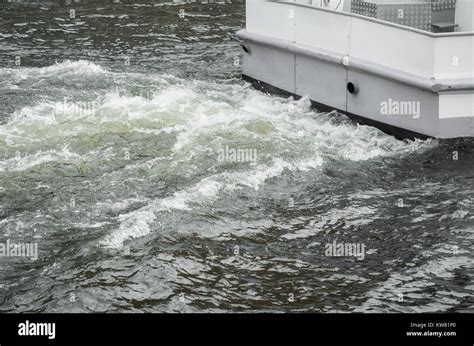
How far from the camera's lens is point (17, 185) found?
11.4 metres

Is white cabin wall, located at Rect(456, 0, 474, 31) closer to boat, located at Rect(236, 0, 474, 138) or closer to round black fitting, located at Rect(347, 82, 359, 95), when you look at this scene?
boat, located at Rect(236, 0, 474, 138)

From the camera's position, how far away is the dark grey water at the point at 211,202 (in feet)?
29.1

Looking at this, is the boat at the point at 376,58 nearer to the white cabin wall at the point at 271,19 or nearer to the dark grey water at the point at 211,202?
the white cabin wall at the point at 271,19

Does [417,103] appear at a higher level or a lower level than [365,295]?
higher

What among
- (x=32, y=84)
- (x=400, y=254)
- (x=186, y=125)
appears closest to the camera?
(x=400, y=254)

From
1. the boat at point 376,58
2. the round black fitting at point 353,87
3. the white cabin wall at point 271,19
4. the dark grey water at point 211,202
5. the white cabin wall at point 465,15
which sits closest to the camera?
the dark grey water at point 211,202

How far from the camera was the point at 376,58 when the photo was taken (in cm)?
1308

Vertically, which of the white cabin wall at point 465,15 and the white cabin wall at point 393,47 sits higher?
the white cabin wall at point 465,15

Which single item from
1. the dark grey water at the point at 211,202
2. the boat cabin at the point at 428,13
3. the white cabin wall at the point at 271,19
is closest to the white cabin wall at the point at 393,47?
the boat cabin at the point at 428,13

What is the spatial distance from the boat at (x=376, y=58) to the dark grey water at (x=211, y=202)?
333 millimetres

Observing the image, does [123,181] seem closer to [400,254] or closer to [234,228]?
[234,228]

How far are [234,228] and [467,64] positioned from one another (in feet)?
14.5

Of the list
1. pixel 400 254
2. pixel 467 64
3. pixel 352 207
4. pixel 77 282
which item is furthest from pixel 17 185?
pixel 467 64

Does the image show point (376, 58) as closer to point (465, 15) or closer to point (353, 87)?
point (353, 87)
